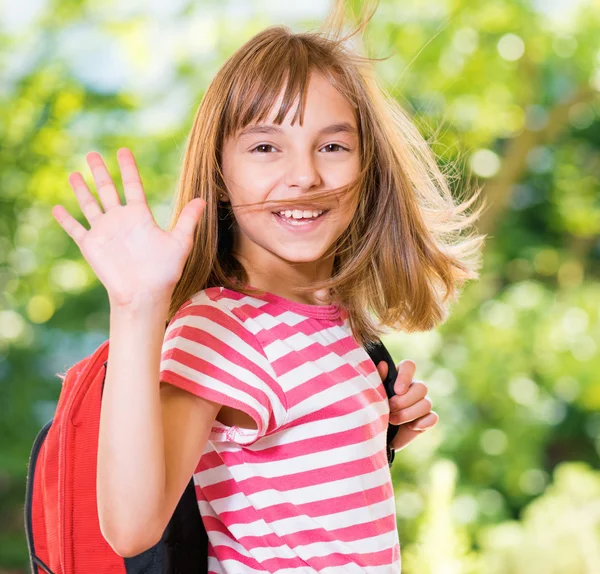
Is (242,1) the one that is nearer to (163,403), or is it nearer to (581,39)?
(581,39)

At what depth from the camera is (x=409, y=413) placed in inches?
35.9

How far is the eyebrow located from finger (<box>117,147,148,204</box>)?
0.20 meters

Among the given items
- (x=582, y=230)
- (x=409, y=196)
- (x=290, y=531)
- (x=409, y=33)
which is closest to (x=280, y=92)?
(x=409, y=196)

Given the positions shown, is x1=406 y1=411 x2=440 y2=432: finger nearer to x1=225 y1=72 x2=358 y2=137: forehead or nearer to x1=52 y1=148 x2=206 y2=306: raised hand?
x1=225 y1=72 x2=358 y2=137: forehead

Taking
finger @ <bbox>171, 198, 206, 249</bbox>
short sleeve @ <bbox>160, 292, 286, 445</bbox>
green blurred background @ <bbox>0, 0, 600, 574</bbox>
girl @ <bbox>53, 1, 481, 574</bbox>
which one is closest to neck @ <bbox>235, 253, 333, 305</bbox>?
girl @ <bbox>53, 1, 481, 574</bbox>

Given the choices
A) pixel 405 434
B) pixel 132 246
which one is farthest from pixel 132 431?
pixel 405 434

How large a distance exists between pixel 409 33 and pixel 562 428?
1.91m

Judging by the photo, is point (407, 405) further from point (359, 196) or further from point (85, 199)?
point (85, 199)

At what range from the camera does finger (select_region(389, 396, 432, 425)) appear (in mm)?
908

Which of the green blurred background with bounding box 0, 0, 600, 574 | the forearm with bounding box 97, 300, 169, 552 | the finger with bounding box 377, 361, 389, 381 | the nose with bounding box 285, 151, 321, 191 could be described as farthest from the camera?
the green blurred background with bounding box 0, 0, 600, 574

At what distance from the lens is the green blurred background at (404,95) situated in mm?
2975

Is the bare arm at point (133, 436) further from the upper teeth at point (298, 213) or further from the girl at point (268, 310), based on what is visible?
the upper teeth at point (298, 213)

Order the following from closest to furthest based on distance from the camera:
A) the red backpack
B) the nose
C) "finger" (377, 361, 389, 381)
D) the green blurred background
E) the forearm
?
1. the forearm
2. the red backpack
3. the nose
4. "finger" (377, 361, 389, 381)
5. the green blurred background

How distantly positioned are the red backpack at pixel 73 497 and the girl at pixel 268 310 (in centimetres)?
7
